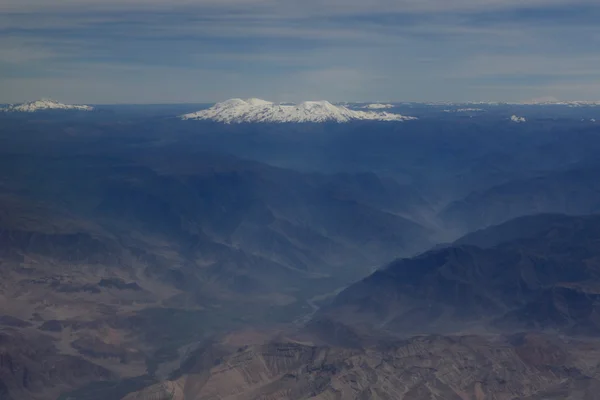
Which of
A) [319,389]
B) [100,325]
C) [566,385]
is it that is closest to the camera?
[319,389]

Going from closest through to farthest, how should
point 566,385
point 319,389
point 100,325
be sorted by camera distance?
point 319,389
point 566,385
point 100,325

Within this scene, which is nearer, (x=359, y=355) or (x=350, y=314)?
(x=359, y=355)

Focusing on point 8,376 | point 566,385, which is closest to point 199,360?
point 8,376

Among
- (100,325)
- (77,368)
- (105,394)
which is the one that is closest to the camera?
(105,394)

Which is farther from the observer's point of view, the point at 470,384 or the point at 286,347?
the point at 286,347

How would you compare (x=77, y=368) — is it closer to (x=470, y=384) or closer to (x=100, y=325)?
(x=100, y=325)

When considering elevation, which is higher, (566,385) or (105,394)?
(566,385)

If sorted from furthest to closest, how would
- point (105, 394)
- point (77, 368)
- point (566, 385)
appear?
point (77, 368), point (105, 394), point (566, 385)

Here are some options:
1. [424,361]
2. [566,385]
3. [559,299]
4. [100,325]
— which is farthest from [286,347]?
[559,299]

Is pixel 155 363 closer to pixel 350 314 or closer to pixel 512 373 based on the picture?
pixel 350 314
